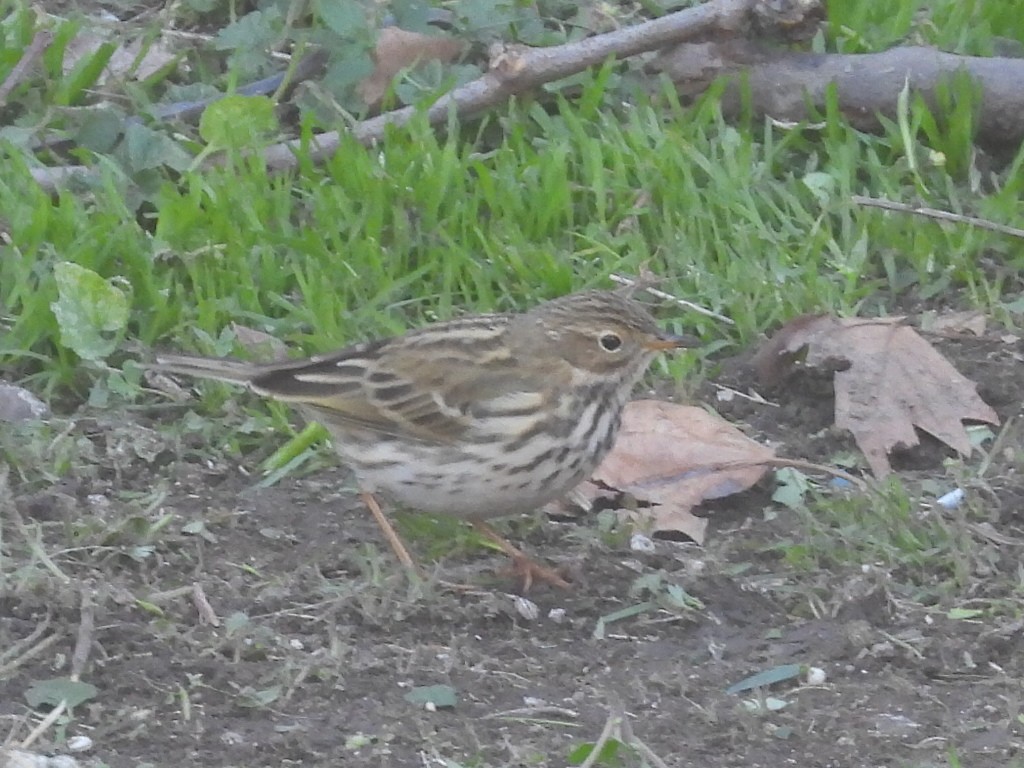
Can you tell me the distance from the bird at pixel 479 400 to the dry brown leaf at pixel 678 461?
0.29 m

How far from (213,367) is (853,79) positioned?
2811 mm

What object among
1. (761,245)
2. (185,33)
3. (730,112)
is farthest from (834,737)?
(185,33)

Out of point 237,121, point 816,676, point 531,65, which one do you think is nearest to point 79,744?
point 816,676

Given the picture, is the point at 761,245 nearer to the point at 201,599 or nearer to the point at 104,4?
the point at 201,599

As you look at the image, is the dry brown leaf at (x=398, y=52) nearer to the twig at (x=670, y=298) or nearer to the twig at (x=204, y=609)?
the twig at (x=670, y=298)

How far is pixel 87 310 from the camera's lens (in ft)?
19.7

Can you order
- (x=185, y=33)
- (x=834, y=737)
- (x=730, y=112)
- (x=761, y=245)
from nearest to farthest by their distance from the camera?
(x=834, y=737)
(x=761, y=245)
(x=730, y=112)
(x=185, y=33)

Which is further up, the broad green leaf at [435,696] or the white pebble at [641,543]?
the broad green leaf at [435,696]

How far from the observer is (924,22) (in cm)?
759

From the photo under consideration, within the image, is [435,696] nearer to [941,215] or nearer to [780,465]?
[780,465]

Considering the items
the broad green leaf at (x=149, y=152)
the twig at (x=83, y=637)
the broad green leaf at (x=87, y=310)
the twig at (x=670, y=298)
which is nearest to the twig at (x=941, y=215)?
the twig at (x=670, y=298)

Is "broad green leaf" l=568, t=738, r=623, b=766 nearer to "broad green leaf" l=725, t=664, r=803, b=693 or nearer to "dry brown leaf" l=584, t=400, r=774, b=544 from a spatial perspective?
"broad green leaf" l=725, t=664, r=803, b=693

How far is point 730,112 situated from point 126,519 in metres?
3.01

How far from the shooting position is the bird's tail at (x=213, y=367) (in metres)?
5.46
